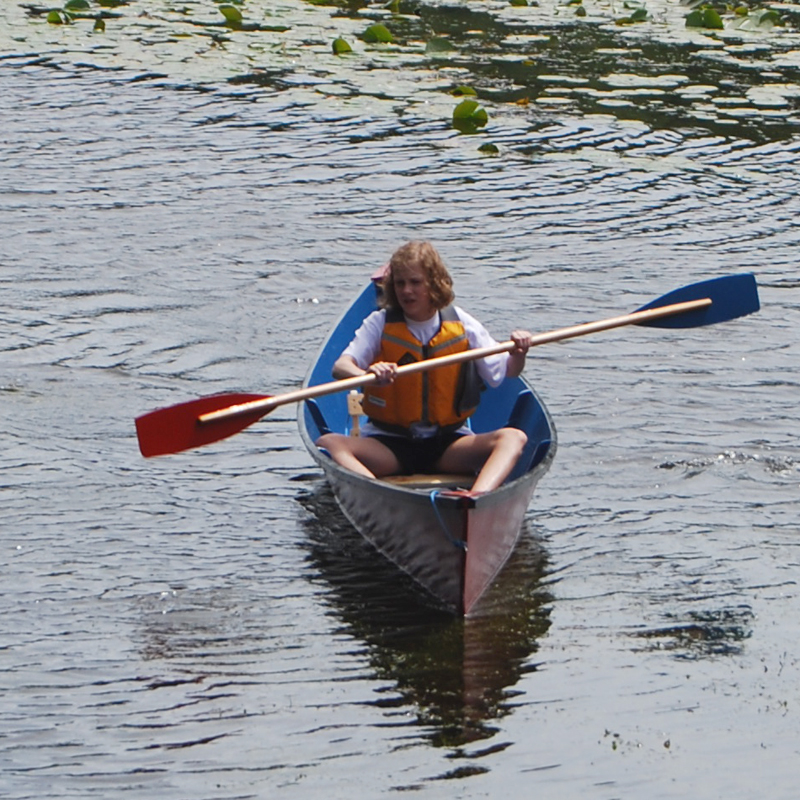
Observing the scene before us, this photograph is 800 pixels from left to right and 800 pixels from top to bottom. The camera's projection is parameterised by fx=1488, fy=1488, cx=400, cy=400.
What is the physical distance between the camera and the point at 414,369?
200 inches

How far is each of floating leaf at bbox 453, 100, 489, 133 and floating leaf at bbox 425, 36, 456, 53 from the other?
2.41 metres

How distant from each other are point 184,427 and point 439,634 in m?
1.16

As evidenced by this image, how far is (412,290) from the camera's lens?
16.8 ft

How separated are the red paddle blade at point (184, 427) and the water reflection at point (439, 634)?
57 cm

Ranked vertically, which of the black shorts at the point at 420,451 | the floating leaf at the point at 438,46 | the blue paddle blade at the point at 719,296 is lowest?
the black shorts at the point at 420,451

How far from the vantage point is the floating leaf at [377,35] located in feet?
43.6

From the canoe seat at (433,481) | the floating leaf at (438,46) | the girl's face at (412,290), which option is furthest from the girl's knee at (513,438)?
the floating leaf at (438,46)

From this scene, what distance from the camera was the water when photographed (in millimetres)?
4125

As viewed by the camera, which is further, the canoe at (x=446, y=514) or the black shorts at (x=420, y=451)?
the black shorts at (x=420, y=451)

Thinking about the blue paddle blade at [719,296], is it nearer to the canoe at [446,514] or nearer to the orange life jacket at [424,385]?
the canoe at [446,514]

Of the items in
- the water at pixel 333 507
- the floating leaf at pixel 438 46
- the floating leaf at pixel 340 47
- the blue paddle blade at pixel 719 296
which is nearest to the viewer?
the water at pixel 333 507

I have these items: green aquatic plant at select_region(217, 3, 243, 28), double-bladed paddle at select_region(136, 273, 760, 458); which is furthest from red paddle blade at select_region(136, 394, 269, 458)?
green aquatic plant at select_region(217, 3, 243, 28)

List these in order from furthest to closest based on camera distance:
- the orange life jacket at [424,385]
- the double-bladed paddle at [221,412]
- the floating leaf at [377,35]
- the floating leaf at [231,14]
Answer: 1. the floating leaf at [231,14]
2. the floating leaf at [377,35]
3. the orange life jacket at [424,385]
4. the double-bladed paddle at [221,412]

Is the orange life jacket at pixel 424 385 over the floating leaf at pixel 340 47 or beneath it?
beneath
